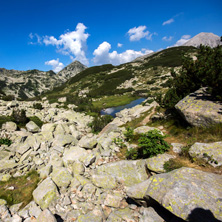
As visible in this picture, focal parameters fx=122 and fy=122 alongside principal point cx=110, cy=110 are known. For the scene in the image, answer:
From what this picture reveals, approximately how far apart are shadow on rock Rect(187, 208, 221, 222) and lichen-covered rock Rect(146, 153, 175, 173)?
202 centimetres

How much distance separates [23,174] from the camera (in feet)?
33.3

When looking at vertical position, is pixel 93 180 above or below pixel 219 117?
below

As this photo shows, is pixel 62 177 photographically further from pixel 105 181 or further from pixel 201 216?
pixel 201 216

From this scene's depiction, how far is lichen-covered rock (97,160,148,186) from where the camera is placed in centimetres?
626

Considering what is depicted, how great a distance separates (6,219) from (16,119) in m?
18.8

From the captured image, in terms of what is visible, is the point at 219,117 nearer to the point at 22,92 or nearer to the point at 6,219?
the point at 6,219

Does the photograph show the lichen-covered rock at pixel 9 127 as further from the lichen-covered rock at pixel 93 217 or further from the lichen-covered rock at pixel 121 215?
the lichen-covered rock at pixel 121 215

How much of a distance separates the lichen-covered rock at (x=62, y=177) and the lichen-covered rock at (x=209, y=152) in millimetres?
7129

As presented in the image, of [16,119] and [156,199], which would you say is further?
[16,119]

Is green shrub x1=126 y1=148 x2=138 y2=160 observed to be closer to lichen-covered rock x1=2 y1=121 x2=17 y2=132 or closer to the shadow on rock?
the shadow on rock

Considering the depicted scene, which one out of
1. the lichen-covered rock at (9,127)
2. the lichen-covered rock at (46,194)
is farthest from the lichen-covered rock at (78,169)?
the lichen-covered rock at (9,127)

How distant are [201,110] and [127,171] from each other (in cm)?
583

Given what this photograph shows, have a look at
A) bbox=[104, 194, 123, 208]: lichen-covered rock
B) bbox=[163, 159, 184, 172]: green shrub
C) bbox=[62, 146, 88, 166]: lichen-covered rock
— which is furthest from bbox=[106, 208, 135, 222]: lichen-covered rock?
bbox=[62, 146, 88, 166]: lichen-covered rock

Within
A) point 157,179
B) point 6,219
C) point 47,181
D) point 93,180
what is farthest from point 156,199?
point 6,219
